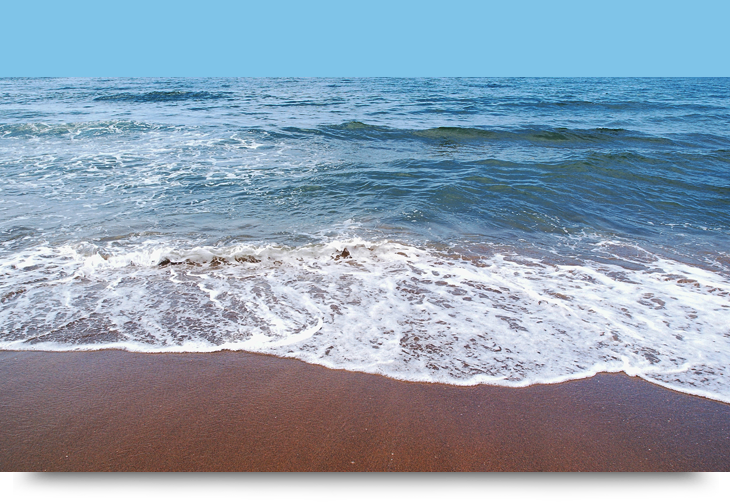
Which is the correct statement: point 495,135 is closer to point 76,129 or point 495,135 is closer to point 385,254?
point 385,254

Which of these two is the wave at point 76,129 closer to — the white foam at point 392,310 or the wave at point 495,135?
the wave at point 495,135

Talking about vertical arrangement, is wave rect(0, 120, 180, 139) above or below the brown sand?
above

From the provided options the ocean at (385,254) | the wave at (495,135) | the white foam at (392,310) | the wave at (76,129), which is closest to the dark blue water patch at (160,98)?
the wave at (76,129)

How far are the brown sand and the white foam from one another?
7.8 inches

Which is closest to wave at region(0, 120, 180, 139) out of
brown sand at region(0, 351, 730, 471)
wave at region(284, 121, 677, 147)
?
wave at region(284, 121, 677, 147)

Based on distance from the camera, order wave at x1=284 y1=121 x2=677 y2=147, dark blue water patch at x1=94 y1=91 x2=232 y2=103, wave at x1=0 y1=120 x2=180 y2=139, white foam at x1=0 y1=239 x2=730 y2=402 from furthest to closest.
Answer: dark blue water patch at x1=94 y1=91 x2=232 y2=103, wave at x1=0 y1=120 x2=180 y2=139, wave at x1=284 y1=121 x2=677 y2=147, white foam at x1=0 y1=239 x2=730 y2=402

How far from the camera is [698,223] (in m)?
6.48

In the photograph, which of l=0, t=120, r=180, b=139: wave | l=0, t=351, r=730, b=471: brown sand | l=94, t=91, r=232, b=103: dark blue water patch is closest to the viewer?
l=0, t=351, r=730, b=471: brown sand

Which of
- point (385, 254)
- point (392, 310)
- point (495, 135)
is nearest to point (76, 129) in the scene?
point (385, 254)

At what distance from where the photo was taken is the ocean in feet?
10.5

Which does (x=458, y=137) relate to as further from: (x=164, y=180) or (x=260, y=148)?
(x=164, y=180)

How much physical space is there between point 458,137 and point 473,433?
12.2 m

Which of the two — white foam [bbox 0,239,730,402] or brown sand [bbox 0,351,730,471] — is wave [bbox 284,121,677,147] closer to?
white foam [bbox 0,239,730,402]
